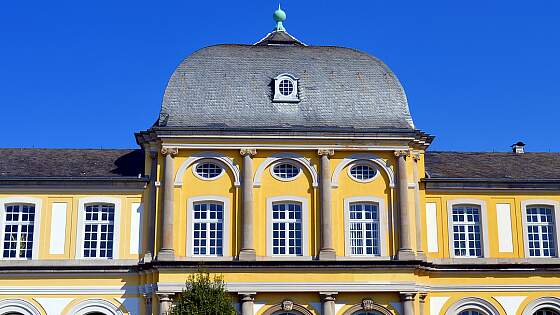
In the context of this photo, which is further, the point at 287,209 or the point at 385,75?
the point at 385,75

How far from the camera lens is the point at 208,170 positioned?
36.1 meters

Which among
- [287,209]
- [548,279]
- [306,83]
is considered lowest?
[548,279]

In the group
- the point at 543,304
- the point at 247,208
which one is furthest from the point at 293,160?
the point at 543,304

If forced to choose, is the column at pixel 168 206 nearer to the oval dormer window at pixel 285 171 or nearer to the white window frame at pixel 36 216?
the oval dormer window at pixel 285 171

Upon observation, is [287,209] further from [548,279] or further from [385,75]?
[548,279]

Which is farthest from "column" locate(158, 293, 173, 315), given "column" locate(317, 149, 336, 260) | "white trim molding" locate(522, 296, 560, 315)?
"white trim molding" locate(522, 296, 560, 315)

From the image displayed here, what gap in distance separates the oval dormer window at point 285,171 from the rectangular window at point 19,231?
1040cm

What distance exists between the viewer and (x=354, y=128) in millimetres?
36281

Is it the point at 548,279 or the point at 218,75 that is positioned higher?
the point at 218,75

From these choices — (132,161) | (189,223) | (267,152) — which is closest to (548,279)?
(267,152)

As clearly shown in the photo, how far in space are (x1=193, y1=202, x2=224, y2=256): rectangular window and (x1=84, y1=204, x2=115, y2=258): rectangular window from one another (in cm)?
367

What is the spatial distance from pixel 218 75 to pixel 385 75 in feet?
24.6

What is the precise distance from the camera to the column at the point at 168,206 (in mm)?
34531

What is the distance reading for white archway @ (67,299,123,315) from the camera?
35094mm
